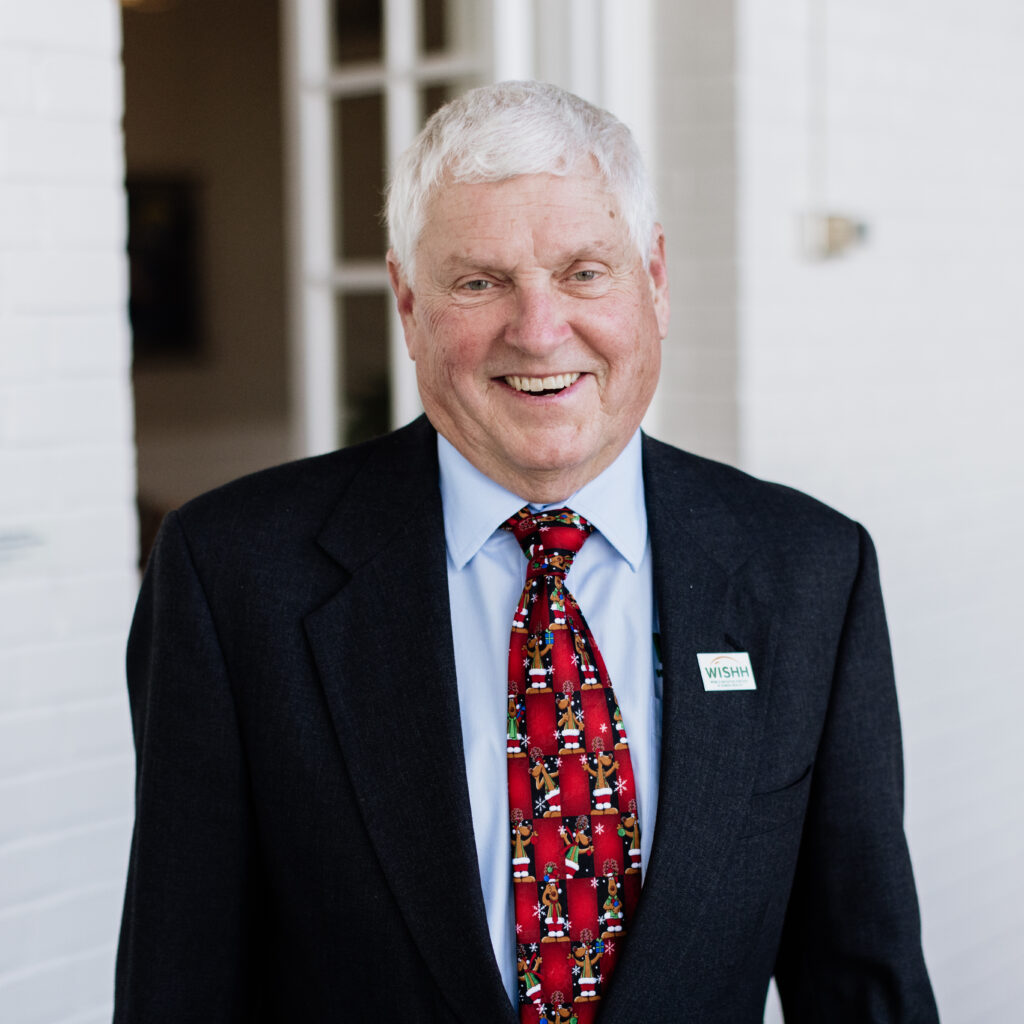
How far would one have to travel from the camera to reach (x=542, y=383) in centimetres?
145

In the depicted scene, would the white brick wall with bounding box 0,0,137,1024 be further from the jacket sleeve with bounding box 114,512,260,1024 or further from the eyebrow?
the eyebrow

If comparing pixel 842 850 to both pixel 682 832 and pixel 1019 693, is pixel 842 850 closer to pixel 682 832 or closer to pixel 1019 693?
pixel 682 832

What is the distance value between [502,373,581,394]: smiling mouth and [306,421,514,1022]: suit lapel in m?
0.18

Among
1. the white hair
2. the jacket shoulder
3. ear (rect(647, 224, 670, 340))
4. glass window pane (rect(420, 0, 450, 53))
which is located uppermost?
glass window pane (rect(420, 0, 450, 53))

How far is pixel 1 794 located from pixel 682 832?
49.4 inches

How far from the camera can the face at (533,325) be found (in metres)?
1.41

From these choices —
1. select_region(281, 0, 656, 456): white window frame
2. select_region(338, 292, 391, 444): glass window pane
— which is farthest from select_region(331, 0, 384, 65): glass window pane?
select_region(338, 292, 391, 444): glass window pane

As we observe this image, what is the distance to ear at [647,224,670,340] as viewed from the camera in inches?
60.9

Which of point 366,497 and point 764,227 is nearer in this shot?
point 366,497

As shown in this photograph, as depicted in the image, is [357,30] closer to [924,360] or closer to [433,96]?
[433,96]

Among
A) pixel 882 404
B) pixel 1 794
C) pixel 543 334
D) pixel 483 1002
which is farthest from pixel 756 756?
pixel 882 404

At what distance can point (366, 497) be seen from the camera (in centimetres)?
158

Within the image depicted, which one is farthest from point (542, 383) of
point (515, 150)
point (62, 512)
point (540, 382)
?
point (62, 512)

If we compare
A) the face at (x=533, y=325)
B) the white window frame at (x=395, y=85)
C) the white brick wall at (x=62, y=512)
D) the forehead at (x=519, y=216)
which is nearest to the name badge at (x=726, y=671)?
the face at (x=533, y=325)
